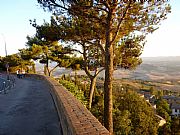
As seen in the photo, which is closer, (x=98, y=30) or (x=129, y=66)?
(x=98, y=30)

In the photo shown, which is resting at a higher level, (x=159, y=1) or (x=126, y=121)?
(x=159, y=1)

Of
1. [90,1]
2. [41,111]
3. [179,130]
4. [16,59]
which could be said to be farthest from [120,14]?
[179,130]

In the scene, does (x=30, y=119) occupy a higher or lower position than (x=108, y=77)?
lower

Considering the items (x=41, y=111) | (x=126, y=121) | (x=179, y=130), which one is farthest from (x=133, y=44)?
(x=179, y=130)

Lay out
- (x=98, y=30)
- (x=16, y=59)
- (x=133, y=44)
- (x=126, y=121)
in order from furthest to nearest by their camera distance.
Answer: (x=16, y=59), (x=126, y=121), (x=133, y=44), (x=98, y=30)

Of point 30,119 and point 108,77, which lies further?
point 108,77

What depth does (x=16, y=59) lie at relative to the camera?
1577 inches

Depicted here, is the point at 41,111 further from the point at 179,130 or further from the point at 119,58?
the point at 179,130

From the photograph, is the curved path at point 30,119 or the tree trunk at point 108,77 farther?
the tree trunk at point 108,77

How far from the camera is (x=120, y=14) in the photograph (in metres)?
11.5

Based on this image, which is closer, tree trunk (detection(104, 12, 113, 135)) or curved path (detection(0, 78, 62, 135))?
curved path (detection(0, 78, 62, 135))

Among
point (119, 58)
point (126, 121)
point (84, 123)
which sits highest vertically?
point (119, 58)

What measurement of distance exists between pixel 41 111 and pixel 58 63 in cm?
2051

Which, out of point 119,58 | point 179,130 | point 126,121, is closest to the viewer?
point 119,58
